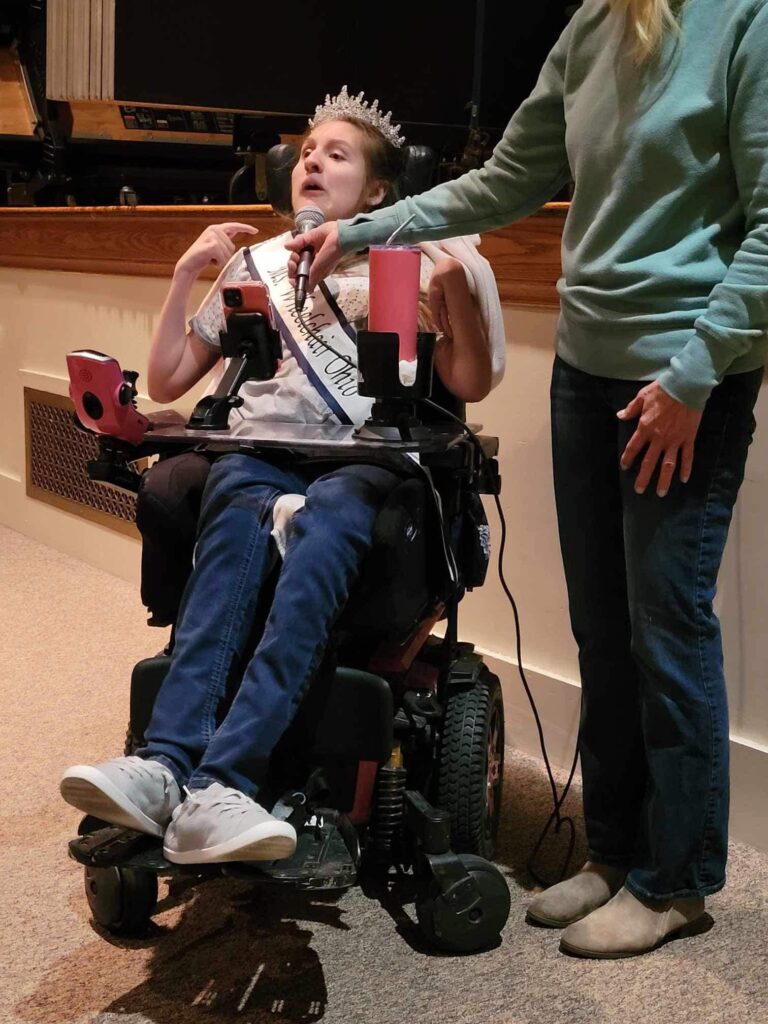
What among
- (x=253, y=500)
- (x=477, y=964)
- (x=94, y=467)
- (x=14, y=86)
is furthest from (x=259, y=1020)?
(x=14, y=86)

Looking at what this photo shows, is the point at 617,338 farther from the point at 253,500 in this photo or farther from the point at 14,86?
the point at 14,86

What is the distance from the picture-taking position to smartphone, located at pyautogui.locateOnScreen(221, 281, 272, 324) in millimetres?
1674

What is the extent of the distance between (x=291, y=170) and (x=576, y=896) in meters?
1.18

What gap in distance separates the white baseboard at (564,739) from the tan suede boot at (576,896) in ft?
1.11

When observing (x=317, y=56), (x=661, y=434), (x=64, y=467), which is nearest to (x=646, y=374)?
(x=661, y=434)

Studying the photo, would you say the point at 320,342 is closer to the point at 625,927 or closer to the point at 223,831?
the point at 223,831

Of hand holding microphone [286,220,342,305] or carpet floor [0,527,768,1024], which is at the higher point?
hand holding microphone [286,220,342,305]

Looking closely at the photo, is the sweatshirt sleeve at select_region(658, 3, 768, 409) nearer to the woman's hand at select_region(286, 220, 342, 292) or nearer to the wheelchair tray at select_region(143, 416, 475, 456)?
the wheelchair tray at select_region(143, 416, 475, 456)

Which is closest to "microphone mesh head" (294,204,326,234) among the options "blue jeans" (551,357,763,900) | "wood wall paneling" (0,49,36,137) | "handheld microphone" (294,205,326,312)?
"handheld microphone" (294,205,326,312)

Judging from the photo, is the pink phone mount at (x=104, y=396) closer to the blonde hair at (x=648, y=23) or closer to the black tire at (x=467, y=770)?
the black tire at (x=467, y=770)

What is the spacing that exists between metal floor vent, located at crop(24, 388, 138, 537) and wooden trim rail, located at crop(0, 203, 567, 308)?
408 mm

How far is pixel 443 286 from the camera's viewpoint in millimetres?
1651

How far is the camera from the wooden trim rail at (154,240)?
2059mm

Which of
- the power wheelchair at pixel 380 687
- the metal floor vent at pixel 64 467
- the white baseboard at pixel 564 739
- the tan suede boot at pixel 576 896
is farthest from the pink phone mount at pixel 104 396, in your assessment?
the metal floor vent at pixel 64 467
